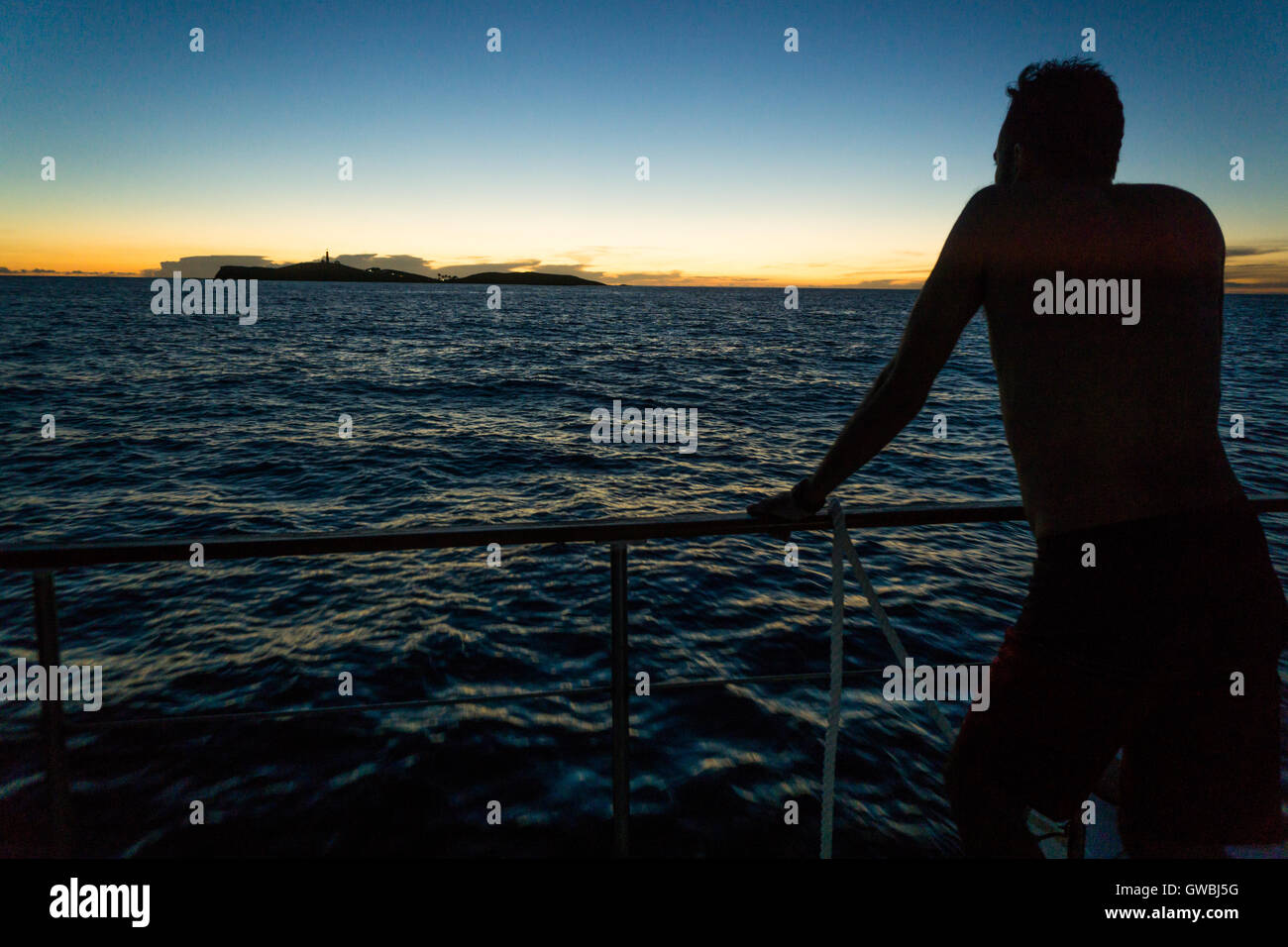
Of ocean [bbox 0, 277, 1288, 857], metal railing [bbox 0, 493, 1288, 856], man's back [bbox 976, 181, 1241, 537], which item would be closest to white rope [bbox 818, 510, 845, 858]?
metal railing [bbox 0, 493, 1288, 856]

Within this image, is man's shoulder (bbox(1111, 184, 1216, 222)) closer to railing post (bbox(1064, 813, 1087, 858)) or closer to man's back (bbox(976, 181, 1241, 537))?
man's back (bbox(976, 181, 1241, 537))

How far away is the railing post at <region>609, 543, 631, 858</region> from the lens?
1.86 meters

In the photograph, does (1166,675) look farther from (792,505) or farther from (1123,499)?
(792,505)

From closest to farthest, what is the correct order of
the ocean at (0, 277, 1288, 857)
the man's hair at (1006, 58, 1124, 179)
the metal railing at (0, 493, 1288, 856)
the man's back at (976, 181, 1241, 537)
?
the man's back at (976, 181, 1241, 537) < the man's hair at (1006, 58, 1124, 179) < the metal railing at (0, 493, 1288, 856) < the ocean at (0, 277, 1288, 857)

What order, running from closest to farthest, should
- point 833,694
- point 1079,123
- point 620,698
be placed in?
point 1079,123, point 833,694, point 620,698

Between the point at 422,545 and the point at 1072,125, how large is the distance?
153 cm

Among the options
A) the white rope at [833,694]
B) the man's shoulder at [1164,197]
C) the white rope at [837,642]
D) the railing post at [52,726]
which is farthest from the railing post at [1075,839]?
the railing post at [52,726]

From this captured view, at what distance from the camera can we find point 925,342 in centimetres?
135

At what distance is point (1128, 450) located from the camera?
1.21 meters

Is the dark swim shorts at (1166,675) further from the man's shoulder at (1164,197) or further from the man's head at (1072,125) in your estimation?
the man's head at (1072,125)

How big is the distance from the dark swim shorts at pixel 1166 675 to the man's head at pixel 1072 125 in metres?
0.63

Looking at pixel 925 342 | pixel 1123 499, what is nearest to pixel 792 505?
pixel 925 342
